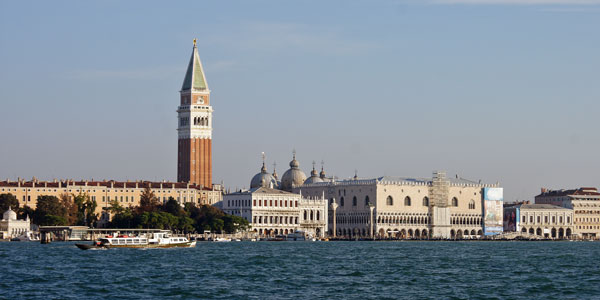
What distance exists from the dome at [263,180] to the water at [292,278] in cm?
8272

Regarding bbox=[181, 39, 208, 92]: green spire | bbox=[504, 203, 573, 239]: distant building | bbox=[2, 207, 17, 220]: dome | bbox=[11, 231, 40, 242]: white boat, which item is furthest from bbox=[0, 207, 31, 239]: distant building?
bbox=[504, 203, 573, 239]: distant building

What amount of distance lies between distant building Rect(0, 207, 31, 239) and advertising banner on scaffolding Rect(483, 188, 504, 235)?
64125 mm

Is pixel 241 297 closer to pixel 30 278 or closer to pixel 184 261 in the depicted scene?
pixel 30 278

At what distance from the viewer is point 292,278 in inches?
2055

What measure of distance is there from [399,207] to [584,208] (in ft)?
116

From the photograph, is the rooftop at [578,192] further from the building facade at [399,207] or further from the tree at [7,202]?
the tree at [7,202]

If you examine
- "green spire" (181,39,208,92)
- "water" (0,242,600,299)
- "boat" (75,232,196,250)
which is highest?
"green spire" (181,39,208,92)

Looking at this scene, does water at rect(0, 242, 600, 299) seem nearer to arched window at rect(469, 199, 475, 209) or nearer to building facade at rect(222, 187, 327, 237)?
building facade at rect(222, 187, 327, 237)

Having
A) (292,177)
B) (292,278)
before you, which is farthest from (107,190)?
(292,278)

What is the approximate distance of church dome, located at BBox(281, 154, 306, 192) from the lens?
16100 cm

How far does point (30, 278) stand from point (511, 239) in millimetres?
110499

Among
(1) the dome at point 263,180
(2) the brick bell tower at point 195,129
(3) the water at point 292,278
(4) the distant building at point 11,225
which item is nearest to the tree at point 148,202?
(4) the distant building at point 11,225

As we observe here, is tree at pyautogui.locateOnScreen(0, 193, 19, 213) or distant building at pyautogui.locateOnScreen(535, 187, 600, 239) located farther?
distant building at pyautogui.locateOnScreen(535, 187, 600, 239)

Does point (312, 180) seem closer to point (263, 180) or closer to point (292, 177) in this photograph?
point (292, 177)
